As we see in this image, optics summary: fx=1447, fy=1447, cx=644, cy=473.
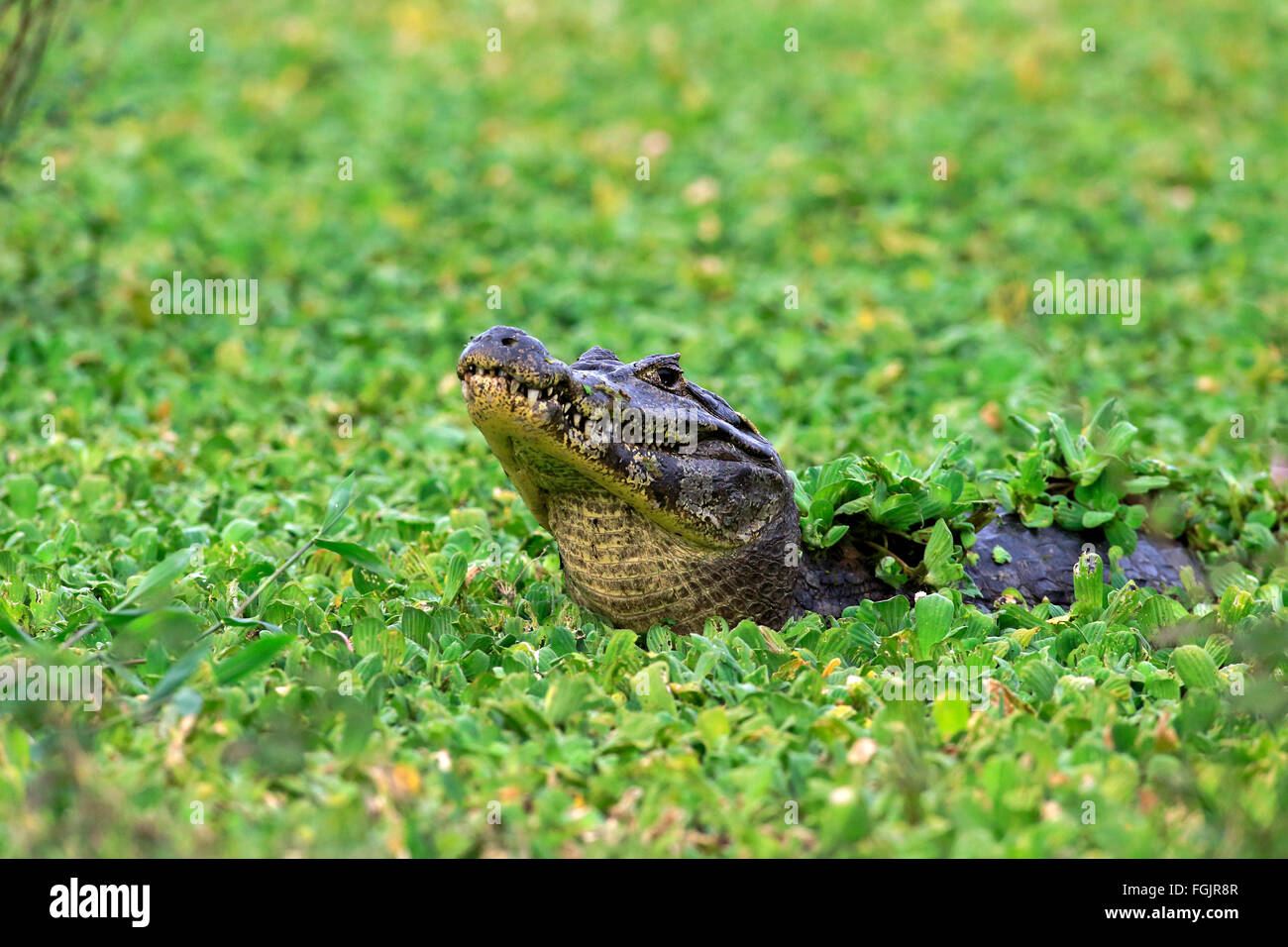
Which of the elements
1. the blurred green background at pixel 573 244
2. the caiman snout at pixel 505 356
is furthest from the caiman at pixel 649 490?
the blurred green background at pixel 573 244

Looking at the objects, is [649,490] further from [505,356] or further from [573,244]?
[573,244]

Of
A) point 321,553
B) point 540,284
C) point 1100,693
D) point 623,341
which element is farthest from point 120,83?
point 1100,693

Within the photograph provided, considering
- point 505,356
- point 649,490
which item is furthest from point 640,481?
point 505,356

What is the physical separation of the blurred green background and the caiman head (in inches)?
31.4

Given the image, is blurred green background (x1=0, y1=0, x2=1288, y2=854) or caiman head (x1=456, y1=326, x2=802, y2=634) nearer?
Answer: caiman head (x1=456, y1=326, x2=802, y2=634)

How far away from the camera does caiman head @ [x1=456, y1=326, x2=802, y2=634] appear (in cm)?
322

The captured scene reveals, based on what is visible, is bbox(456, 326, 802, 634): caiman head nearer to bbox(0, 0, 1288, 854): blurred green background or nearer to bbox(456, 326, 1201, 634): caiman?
bbox(456, 326, 1201, 634): caiman

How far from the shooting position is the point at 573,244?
26.1 feet

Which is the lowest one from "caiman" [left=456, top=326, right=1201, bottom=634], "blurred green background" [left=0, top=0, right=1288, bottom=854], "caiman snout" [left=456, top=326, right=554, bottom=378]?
"caiman" [left=456, top=326, right=1201, bottom=634]

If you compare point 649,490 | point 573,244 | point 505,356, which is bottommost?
point 649,490

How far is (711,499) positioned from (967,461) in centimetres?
136

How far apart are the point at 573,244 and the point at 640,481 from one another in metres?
4.77

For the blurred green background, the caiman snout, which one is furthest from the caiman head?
the blurred green background
